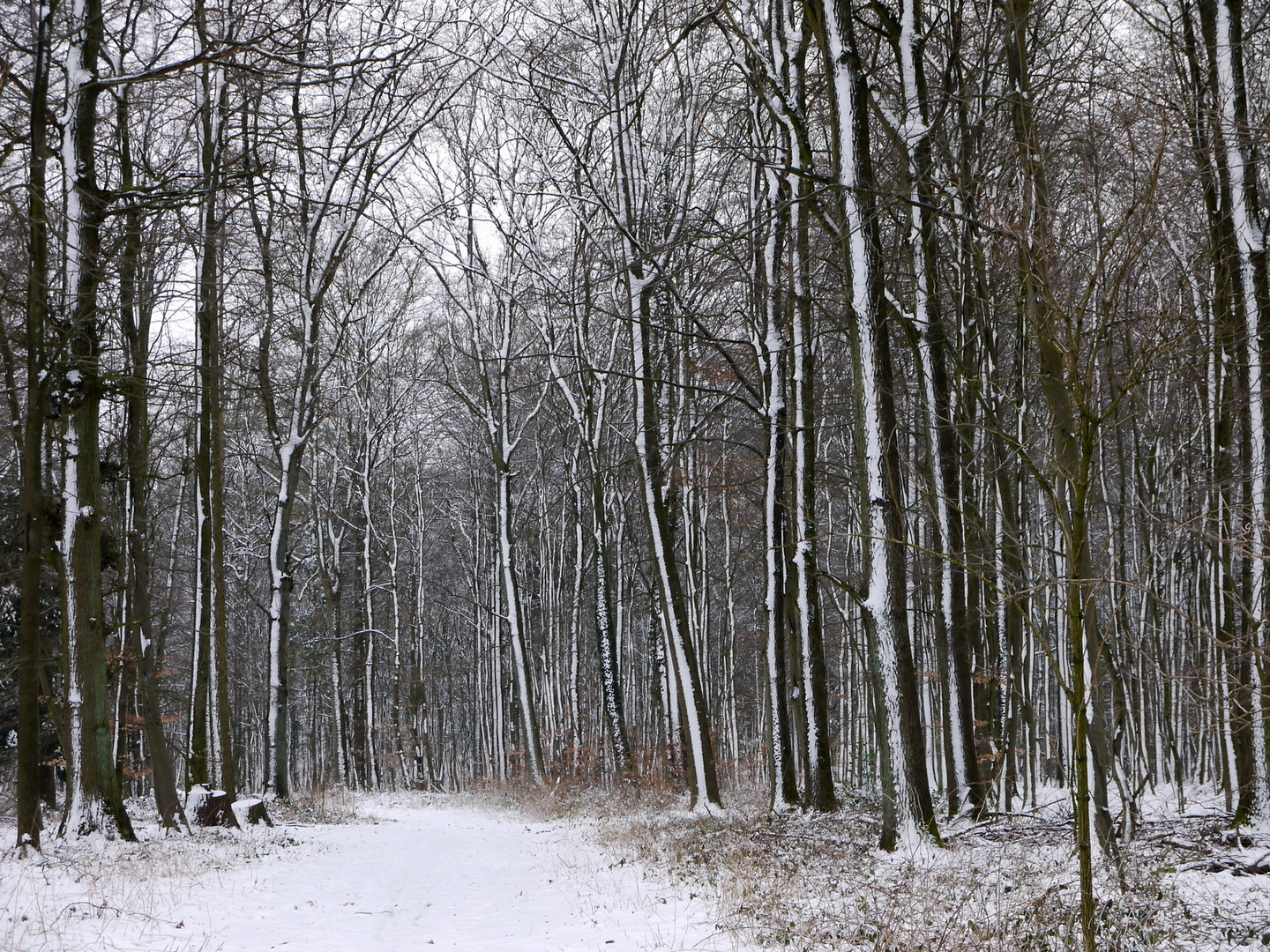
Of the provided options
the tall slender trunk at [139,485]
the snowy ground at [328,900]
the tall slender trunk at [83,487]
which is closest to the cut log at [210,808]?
the tall slender trunk at [139,485]

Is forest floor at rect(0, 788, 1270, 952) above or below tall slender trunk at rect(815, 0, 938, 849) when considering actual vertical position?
below

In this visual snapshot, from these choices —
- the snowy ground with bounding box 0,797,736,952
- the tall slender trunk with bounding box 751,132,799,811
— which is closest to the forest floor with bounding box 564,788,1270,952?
the snowy ground with bounding box 0,797,736,952

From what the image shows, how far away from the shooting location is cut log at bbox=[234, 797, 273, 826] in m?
11.4

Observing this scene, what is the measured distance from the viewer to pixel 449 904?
22.3 ft

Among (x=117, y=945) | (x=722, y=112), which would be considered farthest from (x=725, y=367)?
(x=117, y=945)

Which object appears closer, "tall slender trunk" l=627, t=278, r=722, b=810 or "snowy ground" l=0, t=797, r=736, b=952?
"snowy ground" l=0, t=797, r=736, b=952

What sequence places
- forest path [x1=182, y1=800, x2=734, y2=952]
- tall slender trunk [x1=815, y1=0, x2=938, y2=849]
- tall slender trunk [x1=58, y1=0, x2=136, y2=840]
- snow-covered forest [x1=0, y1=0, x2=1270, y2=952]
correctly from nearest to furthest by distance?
forest path [x1=182, y1=800, x2=734, y2=952]
snow-covered forest [x1=0, y1=0, x2=1270, y2=952]
tall slender trunk [x1=815, y1=0, x2=938, y2=849]
tall slender trunk [x1=58, y1=0, x2=136, y2=840]

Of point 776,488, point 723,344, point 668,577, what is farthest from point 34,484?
point 723,344

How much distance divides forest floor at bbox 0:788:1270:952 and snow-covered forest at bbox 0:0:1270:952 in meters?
0.49

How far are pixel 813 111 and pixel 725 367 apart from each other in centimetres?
484

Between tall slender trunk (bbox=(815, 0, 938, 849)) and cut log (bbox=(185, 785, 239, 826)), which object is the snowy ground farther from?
tall slender trunk (bbox=(815, 0, 938, 849))

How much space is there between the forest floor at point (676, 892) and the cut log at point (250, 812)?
59.5 inches

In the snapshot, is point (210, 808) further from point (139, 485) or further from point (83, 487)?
point (139, 485)

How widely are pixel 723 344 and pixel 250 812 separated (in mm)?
8982
